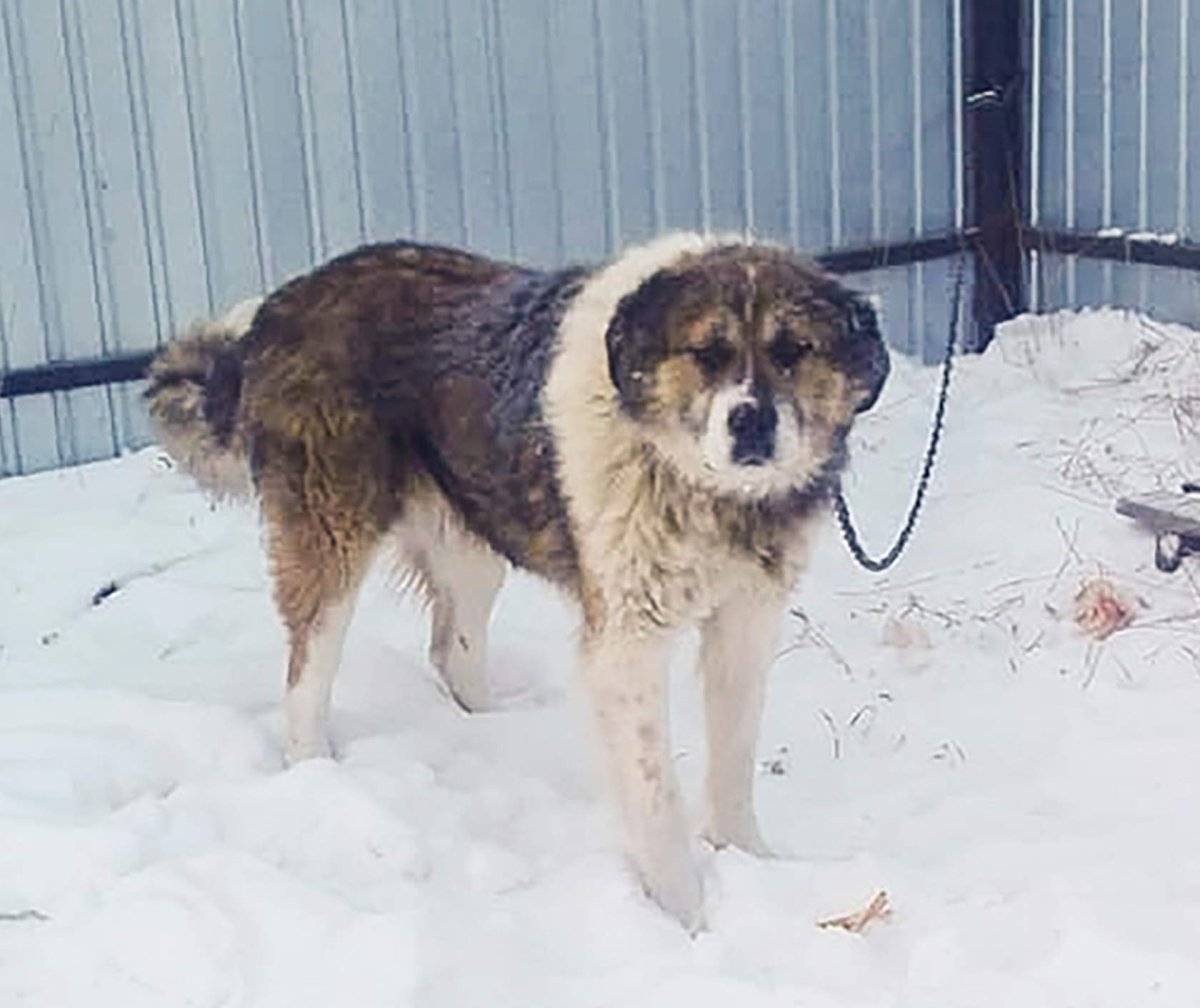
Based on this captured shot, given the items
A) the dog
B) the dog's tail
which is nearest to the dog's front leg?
the dog

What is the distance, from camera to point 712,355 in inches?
141

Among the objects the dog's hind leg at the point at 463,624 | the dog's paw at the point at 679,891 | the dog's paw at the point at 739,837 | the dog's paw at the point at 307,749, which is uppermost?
the dog's hind leg at the point at 463,624

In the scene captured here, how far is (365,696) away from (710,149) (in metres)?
3.08

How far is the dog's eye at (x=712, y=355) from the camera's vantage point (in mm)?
3564

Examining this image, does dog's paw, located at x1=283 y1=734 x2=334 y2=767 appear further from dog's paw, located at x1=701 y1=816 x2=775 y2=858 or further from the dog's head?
the dog's head

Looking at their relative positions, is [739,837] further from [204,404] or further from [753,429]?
[204,404]

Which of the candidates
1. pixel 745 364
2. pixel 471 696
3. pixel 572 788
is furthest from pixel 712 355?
pixel 471 696

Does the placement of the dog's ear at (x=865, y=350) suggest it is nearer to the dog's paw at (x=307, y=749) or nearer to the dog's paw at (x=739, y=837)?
the dog's paw at (x=739, y=837)

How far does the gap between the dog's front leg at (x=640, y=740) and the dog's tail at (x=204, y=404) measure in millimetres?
1119

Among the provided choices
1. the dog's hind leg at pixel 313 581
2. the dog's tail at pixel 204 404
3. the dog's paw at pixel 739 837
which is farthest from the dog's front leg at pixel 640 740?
the dog's tail at pixel 204 404

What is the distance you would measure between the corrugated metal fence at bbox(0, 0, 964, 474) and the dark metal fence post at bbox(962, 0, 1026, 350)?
118 mm

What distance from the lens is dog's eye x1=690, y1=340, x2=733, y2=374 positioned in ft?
11.7

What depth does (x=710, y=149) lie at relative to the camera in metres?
7.30

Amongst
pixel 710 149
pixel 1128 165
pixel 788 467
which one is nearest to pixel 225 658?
pixel 788 467
